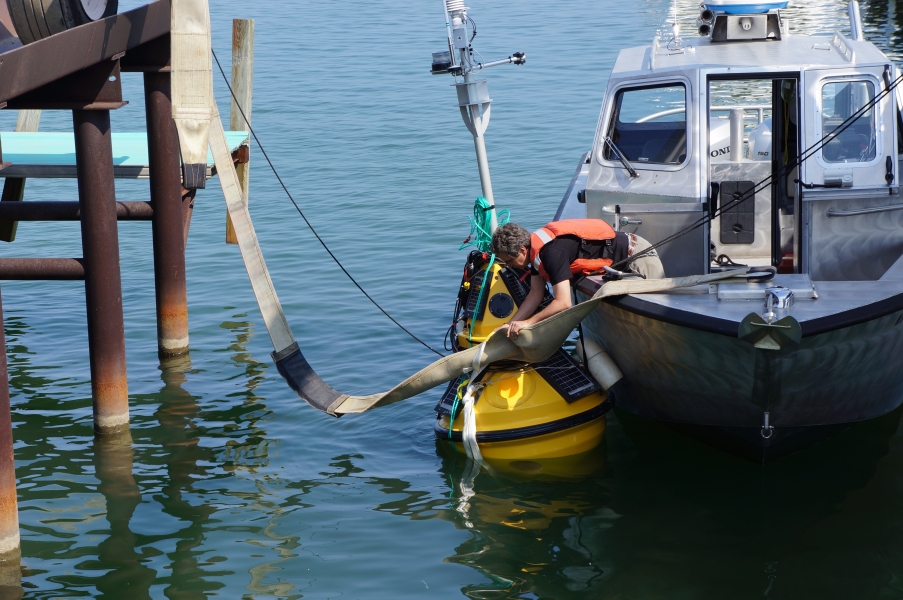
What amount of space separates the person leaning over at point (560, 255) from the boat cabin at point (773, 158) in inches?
18.8

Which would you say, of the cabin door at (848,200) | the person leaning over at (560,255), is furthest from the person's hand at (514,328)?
the cabin door at (848,200)

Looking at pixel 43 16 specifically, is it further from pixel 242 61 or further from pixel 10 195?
pixel 10 195

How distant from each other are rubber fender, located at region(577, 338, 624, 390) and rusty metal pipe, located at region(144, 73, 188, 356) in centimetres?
377

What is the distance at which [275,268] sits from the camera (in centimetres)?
1262

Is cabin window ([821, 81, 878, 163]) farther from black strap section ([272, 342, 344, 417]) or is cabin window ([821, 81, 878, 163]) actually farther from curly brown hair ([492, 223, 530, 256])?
black strap section ([272, 342, 344, 417])

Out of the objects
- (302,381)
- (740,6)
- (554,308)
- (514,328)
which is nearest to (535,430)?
(514,328)

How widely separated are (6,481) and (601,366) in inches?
158

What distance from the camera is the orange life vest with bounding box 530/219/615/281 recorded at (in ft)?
24.5

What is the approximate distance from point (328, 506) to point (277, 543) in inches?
21.5

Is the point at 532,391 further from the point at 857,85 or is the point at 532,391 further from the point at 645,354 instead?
the point at 857,85

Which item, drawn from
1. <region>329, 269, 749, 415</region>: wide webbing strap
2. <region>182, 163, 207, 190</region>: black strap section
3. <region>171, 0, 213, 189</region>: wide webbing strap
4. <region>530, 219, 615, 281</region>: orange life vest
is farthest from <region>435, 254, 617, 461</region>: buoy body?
<region>182, 163, 207, 190</region>: black strap section

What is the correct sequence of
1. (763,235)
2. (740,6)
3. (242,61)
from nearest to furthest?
(740,6) → (763,235) → (242,61)

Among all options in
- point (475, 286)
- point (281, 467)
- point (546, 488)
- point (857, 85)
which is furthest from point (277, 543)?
point (857, 85)

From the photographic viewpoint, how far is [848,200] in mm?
7691
